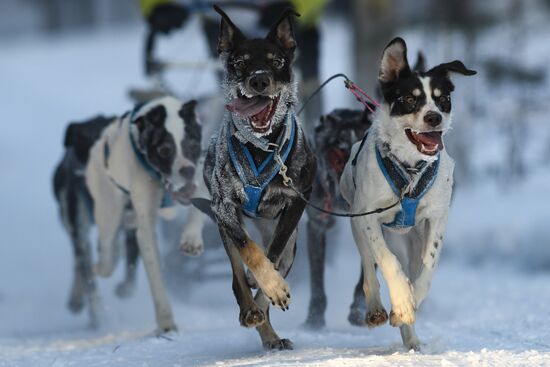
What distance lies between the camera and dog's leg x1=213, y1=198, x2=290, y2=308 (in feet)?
16.2

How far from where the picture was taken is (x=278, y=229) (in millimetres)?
Result: 5227

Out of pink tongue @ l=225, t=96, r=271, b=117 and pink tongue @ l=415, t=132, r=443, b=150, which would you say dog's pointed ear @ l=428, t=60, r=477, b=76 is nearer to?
pink tongue @ l=415, t=132, r=443, b=150

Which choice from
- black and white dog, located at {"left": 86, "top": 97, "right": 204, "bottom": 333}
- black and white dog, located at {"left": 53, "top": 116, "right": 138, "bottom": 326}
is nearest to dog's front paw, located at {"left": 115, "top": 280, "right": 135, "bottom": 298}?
black and white dog, located at {"left": 53, "top": 116, "right": 138, "bottom": 326}

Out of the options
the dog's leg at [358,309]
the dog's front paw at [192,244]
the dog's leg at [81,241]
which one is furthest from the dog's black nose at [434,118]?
the dog's leg at [81,241]

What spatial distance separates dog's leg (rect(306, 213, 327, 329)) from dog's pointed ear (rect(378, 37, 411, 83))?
57.7 inches

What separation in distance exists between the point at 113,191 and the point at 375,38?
694cm

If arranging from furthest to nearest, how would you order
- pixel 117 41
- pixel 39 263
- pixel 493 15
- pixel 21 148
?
pixel 117 41 → pixel 21 148 → pixel 493 15 → pixel 39 263

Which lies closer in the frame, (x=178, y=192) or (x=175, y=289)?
(x=178, y=192)

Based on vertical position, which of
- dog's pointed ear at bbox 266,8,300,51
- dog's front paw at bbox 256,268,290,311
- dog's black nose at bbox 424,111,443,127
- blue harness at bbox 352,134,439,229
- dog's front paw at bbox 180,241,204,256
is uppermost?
dog's pointed ear at bbox 266,8,300,51

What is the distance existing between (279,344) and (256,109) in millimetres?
1052

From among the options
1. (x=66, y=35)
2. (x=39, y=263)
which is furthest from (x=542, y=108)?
(x=66, y=35)

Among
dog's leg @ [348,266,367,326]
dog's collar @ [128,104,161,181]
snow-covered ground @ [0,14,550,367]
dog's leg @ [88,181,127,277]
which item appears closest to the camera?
snow-covered ground @ [0,14,550,367]

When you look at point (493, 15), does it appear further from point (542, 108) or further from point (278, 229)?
point (278, 229)

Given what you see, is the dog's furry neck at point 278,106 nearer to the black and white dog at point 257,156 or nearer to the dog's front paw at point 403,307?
the black and white dog at point 257,156
